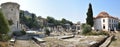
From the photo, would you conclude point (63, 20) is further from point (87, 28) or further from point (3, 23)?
point (3, 23)

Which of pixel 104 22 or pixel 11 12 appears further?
pixel 104 22

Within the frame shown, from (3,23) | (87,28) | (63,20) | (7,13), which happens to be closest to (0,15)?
(3,23)

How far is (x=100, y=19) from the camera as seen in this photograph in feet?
221

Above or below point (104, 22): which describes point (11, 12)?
above

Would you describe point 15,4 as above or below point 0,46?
above

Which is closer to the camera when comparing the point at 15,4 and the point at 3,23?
the point at 3,23

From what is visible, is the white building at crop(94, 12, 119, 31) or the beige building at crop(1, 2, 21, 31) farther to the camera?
the white building at crop(94, 12, 119, 31)

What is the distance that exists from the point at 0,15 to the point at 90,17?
40367 millimetres

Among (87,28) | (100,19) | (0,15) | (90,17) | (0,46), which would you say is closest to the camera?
(0,46)

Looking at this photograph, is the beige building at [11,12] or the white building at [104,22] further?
the white building at [104,22]

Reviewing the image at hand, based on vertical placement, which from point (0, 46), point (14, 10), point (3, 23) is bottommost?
point (0, 46)

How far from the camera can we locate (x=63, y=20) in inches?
5027

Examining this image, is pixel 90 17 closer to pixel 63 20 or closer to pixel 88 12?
pixel 88 12

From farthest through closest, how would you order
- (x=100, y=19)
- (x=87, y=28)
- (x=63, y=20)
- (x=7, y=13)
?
(x=63, y=20)
(x=100, y=19)
(x=87, y=28)
(x=7, y=13)
